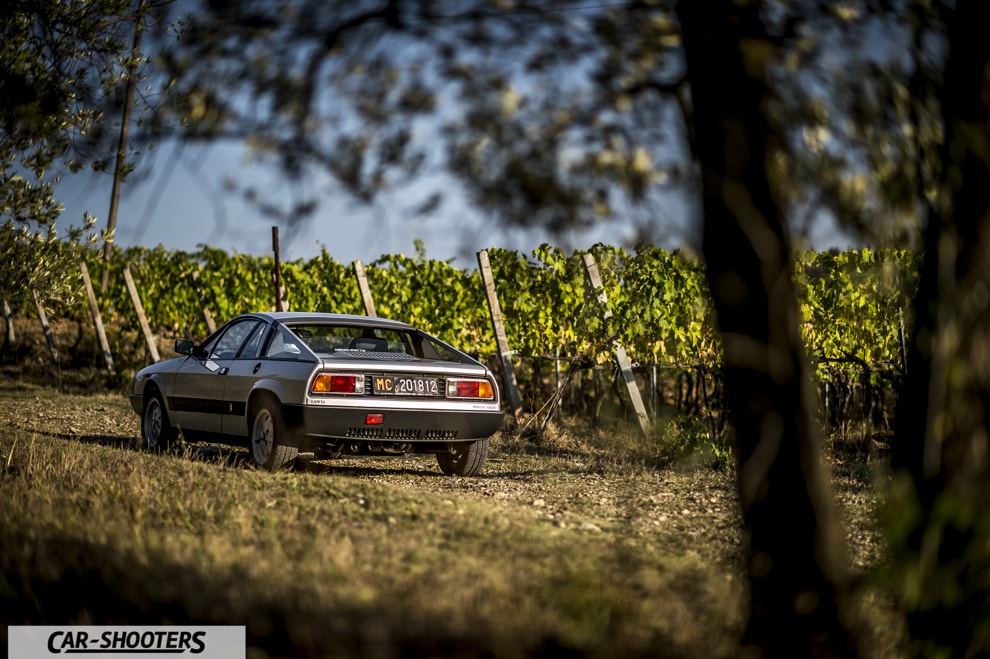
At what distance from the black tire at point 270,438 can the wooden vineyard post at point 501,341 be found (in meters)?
4.60

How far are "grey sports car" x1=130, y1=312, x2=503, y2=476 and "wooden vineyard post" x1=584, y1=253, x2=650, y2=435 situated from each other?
3.06 m

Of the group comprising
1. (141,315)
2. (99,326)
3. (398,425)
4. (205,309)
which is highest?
(205,309)

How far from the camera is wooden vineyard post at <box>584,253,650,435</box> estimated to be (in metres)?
11.9

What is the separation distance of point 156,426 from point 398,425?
338cm

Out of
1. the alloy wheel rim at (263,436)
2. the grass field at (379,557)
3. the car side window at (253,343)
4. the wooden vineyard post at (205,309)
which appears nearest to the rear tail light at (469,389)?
the grass field at (379,557)

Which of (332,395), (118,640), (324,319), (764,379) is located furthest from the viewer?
(324,319)

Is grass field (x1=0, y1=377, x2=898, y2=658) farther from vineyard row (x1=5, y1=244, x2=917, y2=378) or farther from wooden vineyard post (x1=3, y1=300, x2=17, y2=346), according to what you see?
wooden vineyard post (x1=3, y1=300, x2=17, y2=346)

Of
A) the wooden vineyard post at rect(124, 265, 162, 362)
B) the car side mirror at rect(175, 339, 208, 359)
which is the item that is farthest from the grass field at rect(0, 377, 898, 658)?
the wooden vineyard post at rect(124, 265, 162, 362)

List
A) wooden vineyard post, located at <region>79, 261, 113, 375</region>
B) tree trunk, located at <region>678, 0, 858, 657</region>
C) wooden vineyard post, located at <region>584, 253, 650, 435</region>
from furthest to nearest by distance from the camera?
1. wooden vineyard post, located at <region>79, 261, 113, 375</region>
2. wooden vineyard post, located at <region>584, 253, 650, 435</region>
3. tree trunk, located at <region>678, 0, 858, 657</region>

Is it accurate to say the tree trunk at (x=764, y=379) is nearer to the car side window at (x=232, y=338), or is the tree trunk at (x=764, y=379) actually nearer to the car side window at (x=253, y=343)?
the car side window at (x=253, y=343)

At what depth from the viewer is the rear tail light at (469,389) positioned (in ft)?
28.5

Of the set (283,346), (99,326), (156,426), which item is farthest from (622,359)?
(99,326)

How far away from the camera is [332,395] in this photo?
8.16 metres

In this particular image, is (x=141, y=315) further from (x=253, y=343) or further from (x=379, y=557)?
(x=379, y=557)
